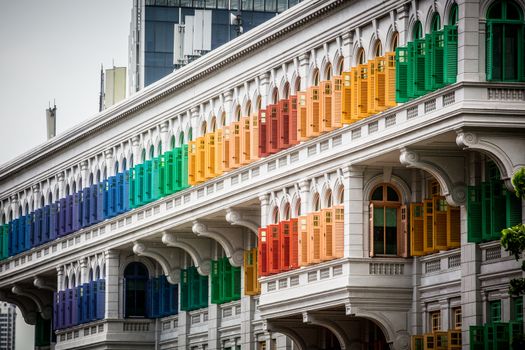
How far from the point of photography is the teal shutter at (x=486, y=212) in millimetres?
53094

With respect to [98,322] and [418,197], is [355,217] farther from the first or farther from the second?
[98,322]

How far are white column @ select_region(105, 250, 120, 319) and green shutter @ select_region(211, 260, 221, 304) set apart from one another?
7.70m

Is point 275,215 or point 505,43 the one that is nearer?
point 505,43

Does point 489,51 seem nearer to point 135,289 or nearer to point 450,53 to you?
point 450,53

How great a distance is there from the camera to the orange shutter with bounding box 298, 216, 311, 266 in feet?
199

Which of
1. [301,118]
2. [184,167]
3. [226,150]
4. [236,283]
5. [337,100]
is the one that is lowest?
[236,283]

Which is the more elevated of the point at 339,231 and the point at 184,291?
the point at 184,291

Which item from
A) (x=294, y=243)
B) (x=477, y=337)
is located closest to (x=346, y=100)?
(x=294, y=243)

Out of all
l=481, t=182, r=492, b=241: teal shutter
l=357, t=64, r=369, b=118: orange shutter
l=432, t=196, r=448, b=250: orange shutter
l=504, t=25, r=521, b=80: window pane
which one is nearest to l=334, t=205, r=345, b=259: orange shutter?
l=357, t=64, r=369, b=118: orange shutter

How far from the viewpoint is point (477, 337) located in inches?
2062

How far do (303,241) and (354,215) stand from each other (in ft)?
11.4

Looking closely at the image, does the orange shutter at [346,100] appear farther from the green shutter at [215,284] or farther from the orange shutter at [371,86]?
the green shutter at [215,284]

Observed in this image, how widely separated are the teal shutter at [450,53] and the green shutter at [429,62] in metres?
0.68

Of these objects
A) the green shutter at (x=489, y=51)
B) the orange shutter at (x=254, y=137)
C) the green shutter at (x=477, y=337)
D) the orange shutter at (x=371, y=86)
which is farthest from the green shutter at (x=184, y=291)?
the green shutter at (x=489, y=51)
